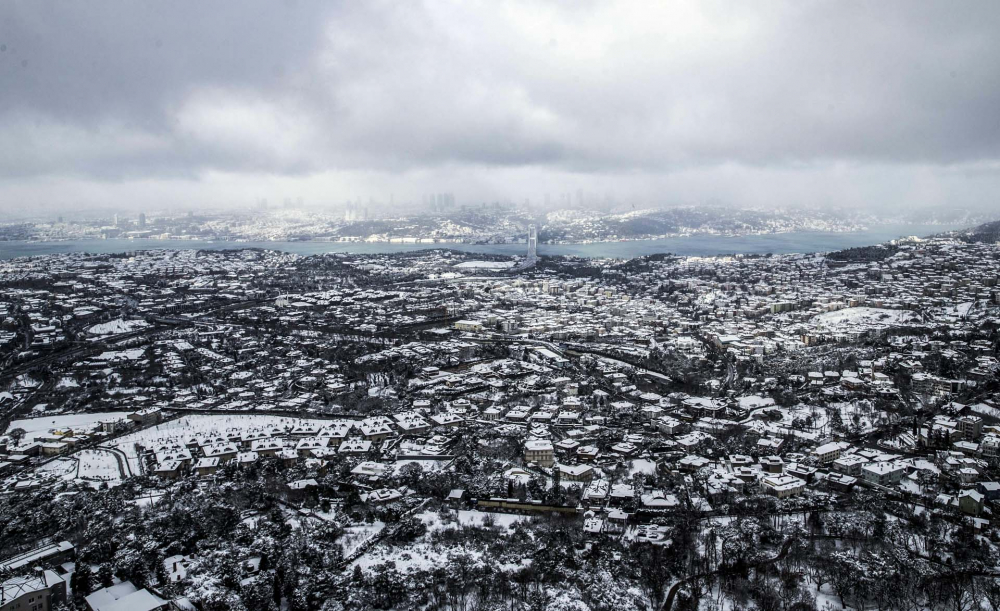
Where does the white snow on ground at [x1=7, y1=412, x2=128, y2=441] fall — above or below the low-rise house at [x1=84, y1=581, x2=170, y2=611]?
below

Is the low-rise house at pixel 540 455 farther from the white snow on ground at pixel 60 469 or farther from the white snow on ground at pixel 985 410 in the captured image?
the white snow on ground at pixel 985 410

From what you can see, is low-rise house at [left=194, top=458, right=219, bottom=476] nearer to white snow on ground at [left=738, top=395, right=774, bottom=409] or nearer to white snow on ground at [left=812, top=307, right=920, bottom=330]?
white snow on ground at [left=738, top=395, right=774, bottom=409]

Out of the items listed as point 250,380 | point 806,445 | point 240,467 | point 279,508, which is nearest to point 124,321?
point 250,380

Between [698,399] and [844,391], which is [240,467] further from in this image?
[844,391]

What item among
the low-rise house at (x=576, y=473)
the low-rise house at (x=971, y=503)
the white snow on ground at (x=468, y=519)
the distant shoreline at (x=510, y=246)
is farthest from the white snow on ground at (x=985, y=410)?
the distant shoreline at (x=510, y=246)

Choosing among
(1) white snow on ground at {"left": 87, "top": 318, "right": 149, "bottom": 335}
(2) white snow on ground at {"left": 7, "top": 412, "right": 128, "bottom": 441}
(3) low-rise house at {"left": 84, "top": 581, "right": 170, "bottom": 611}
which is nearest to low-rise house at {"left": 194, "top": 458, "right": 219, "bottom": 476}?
(2) white snow on ground at {"left": 7, "top": 412, "right": 128, "bottom": 441}

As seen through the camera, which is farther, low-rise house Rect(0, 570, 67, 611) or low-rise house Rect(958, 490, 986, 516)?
low-rise house Rect(958, 490, 986, 516)

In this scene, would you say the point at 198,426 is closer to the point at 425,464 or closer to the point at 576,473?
the point at 425,464
